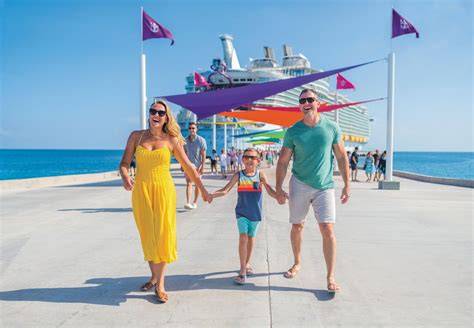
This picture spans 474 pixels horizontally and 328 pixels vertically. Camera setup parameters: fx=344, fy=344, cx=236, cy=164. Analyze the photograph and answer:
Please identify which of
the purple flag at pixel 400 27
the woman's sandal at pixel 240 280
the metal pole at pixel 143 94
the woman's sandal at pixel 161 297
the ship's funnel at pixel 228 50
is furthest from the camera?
the ship's funnel at pixel 228 50

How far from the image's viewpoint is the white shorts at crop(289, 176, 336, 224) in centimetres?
307

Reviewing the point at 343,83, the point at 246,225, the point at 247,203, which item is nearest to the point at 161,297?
the point at 246,225

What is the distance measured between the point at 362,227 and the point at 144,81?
31.0 ft

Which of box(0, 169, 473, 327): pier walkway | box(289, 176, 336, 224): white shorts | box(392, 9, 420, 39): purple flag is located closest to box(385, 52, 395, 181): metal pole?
box(392, 9, 420, 39): purple flag

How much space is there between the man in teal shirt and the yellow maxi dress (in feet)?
3.86

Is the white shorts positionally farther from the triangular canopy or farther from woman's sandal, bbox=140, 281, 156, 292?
the triangular canopy

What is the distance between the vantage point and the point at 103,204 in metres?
7.94

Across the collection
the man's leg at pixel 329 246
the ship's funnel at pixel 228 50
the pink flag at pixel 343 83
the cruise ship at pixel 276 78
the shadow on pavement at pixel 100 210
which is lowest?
the shadow on pavement at pixel 100 210

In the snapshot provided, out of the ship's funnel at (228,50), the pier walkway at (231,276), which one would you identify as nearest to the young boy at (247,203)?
the pier walkway at (231,276)

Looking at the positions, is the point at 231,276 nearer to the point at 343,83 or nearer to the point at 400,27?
the point at 400,27

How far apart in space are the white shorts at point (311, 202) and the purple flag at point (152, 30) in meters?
10.7

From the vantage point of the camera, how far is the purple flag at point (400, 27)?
1157 cm

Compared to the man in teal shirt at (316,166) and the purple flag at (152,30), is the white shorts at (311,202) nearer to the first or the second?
the man in teal shirt at (316,166)

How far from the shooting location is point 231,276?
133 inches
